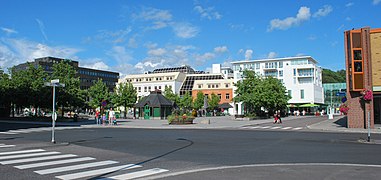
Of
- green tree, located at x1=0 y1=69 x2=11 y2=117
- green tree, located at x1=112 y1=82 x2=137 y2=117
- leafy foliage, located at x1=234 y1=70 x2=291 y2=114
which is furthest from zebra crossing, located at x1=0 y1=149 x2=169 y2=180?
green tree, located at x1=112 y1=82 x2=137 y2=117

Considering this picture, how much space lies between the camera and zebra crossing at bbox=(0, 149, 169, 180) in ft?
29.1

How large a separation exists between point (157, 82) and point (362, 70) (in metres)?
85.1

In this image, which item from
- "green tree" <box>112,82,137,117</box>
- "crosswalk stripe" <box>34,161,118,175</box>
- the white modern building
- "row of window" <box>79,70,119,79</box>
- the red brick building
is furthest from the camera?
"row of window" <box>79,70,119,79</box>

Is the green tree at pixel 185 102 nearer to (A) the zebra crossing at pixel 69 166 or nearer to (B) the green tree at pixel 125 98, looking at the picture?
(B) the green tree at pixel 125 98

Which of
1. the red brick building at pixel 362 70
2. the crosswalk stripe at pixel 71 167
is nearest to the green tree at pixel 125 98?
the red brick building at pixel 362 70

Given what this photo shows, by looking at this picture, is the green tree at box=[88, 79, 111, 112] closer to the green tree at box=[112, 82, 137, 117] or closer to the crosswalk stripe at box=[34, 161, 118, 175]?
the green tree at box=[112, 82, 137, 117]

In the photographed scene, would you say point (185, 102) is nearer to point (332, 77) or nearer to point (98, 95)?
point (98, 95)

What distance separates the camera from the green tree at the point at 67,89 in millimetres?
46666

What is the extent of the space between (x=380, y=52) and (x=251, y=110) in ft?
111

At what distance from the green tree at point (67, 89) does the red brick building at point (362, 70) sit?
1398 inches

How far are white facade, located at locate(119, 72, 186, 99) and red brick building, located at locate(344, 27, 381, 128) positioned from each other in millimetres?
79956

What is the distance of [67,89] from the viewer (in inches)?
1885

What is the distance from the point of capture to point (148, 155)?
494 inches

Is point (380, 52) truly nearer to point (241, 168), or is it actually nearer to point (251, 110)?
point (241, 168)
